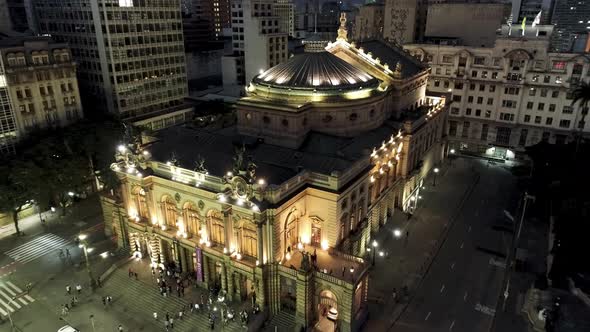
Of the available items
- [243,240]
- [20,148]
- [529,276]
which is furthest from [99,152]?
[529,276]

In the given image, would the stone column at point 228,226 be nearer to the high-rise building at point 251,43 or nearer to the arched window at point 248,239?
the arched window at point 248,239

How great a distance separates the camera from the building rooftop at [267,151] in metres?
52.0

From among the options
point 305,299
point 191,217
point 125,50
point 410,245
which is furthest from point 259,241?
point 125,50

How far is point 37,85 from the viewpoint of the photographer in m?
76.7

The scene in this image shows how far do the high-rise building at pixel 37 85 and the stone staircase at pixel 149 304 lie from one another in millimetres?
37738

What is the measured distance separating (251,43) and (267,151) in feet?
265

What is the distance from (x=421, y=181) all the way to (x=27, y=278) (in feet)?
226

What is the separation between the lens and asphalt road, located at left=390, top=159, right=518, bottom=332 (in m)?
49.6

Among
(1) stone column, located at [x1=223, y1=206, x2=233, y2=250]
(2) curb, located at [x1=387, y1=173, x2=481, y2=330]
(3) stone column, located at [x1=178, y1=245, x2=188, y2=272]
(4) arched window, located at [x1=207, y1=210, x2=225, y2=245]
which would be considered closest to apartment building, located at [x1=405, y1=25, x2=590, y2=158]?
(2) curb, located at [x1=387, y1=173, x2=481, y2=330]

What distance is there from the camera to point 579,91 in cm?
6888

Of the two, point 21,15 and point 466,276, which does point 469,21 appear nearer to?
point 466,276

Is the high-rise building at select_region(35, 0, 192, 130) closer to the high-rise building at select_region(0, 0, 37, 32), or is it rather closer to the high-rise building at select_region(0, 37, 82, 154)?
the high-rise building at select_region(0, 0, 37, 32)

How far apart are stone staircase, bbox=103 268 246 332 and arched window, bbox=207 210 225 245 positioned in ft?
27.7

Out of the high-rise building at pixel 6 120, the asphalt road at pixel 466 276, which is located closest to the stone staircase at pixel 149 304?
the asphalt road at pixel 466 276
